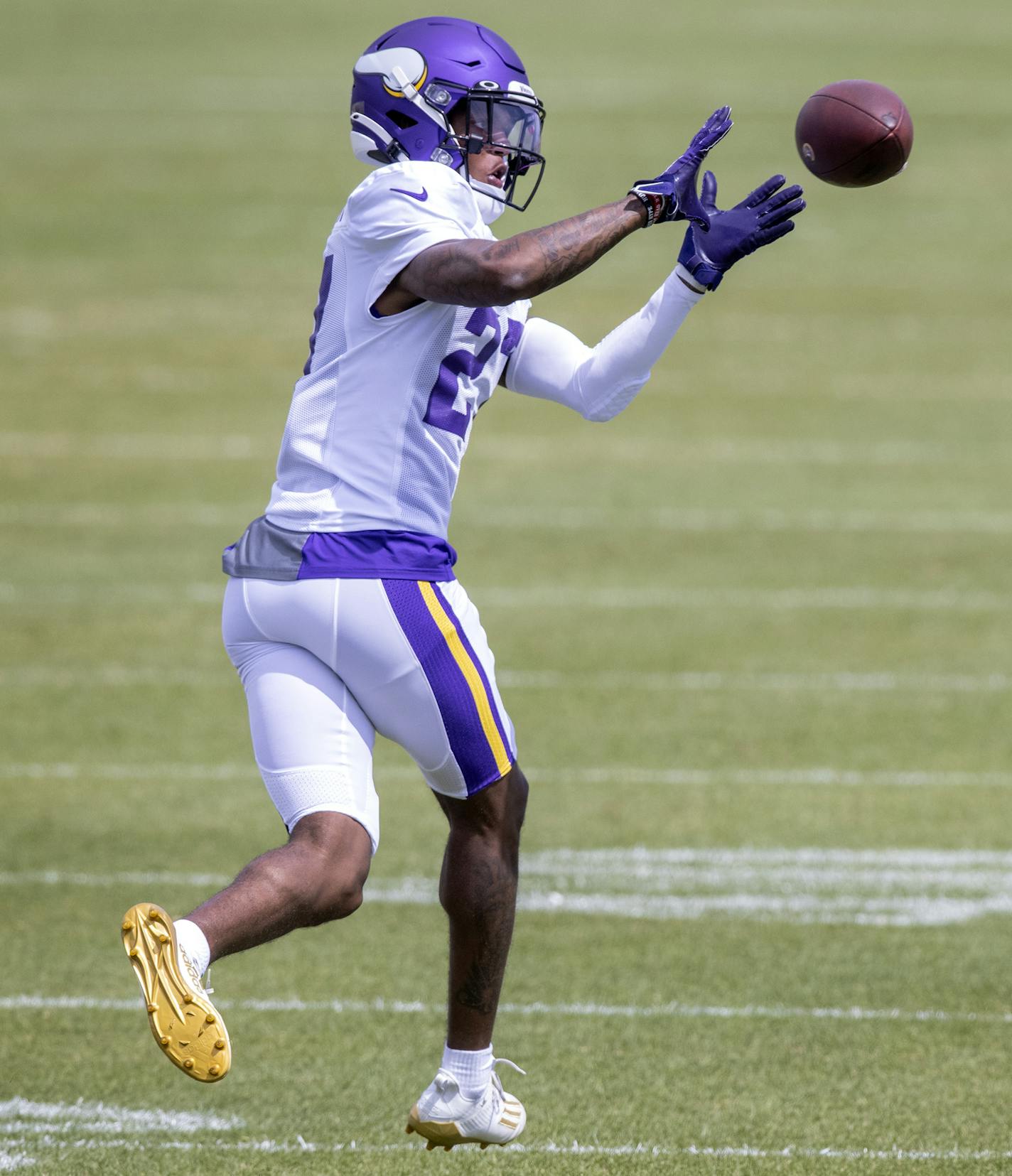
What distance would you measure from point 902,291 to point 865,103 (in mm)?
13824

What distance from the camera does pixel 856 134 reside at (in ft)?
14.2

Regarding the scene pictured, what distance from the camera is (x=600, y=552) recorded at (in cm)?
1103

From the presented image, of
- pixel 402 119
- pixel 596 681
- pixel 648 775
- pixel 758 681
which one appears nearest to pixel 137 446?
pixel 596 681

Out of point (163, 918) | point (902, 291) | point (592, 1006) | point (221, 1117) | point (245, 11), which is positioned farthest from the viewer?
point (245, 11)

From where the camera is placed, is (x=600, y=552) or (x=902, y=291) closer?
(x=600, y=552)

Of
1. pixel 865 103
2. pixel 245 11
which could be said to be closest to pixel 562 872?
pixel 865 103

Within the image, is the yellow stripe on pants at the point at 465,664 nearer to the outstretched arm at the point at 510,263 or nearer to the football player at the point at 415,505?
the football player at the point at 415,505

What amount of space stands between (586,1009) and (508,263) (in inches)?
93.0

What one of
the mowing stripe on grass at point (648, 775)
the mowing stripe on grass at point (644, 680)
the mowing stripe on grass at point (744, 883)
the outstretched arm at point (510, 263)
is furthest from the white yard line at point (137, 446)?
the outstretched arm at point (510, 263)

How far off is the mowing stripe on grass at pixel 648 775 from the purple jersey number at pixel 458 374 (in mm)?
3583

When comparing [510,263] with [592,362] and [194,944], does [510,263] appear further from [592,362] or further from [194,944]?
[194,944]

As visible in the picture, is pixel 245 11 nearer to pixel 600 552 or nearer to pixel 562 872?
pixel 600 552

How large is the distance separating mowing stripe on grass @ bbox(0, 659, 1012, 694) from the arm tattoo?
504 centimetres

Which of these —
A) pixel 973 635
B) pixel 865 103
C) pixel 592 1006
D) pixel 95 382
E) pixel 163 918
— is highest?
pixel 865 103
